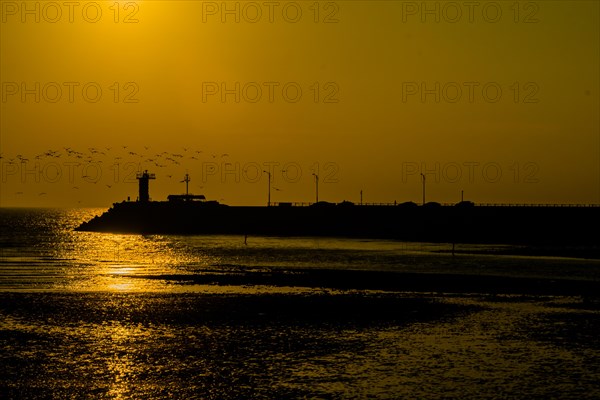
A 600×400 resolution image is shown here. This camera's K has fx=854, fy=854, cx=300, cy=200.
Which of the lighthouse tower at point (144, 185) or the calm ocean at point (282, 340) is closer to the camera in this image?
the calm ocean at point (282, 340)

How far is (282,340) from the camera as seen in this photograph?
35.9 metres

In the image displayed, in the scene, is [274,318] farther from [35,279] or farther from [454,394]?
[35,279]

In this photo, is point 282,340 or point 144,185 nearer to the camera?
point 282,340

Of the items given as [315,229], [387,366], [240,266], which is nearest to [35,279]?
[240,266]

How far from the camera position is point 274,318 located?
1672 inches

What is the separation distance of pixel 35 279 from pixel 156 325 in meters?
27.9

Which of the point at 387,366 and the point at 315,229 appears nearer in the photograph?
the point at 387,366

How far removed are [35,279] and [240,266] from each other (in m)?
21.3

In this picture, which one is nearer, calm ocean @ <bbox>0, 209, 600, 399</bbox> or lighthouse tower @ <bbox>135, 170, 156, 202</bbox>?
calm ocean @ <bbox>0, 209, 600, 399</bbox>

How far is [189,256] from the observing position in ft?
320

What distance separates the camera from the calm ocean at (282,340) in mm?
27688

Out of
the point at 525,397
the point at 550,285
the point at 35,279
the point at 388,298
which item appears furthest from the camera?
the point at 35,279

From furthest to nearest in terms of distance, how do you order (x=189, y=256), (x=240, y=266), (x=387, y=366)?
1. (x=189, y=256)
2. (x=240, y=266)
3. (x=387, y=366)

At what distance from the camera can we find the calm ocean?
2769 cm
